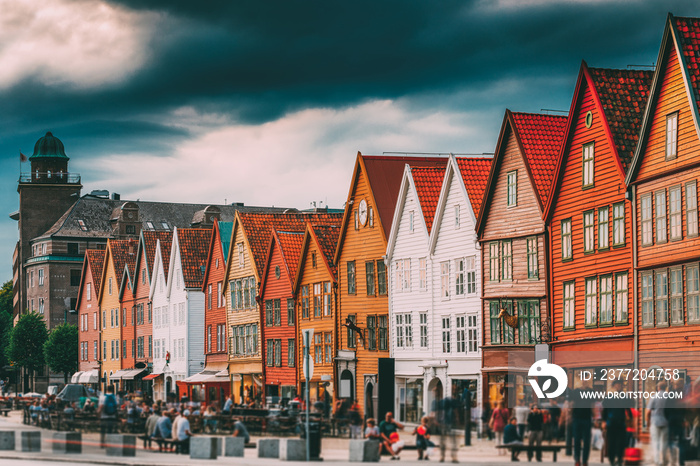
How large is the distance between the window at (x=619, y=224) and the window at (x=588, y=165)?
188cm

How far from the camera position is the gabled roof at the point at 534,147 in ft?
152

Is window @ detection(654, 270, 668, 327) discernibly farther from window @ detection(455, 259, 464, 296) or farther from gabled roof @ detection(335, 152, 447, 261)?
gabled roof @ detection(335, 152, 447, 261)

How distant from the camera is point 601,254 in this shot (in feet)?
138

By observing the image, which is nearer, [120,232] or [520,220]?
[520,220]

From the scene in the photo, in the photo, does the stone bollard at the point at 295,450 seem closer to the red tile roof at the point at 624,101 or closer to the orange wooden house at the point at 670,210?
the orange wooden house at the point at 670,210

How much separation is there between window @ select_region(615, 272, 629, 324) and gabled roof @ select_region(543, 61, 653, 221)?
3602mm

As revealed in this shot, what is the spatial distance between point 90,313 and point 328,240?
4779 centimetres

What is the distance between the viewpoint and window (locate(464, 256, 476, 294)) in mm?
50534

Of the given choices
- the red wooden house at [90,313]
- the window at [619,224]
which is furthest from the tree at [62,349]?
the window at [619,224]

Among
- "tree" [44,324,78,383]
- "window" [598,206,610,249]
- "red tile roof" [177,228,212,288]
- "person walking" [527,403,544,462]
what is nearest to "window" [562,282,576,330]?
"window" [598,206,610,249]

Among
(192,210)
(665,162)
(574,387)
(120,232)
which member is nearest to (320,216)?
(574,387)

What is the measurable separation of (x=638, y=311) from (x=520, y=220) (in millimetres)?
9006

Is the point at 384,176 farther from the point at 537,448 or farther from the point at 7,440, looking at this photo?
the point at 537,448

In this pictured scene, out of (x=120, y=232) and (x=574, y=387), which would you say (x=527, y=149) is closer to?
(x=574, y=387)
